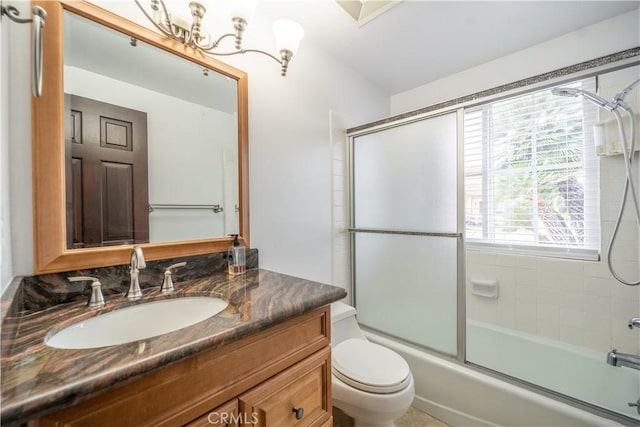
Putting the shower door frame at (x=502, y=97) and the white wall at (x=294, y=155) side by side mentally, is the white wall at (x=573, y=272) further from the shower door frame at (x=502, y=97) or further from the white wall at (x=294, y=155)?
the white wall at (x=294, y=155)

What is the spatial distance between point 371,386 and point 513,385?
0.80 meters

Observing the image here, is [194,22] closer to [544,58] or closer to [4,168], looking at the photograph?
[4,168]

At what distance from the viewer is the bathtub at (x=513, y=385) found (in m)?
1.24

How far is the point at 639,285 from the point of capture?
4.75ft

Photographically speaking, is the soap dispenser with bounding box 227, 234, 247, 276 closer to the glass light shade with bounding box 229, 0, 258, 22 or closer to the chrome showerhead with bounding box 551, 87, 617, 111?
the glass light shade with bounding box 229, 0, 258, 22

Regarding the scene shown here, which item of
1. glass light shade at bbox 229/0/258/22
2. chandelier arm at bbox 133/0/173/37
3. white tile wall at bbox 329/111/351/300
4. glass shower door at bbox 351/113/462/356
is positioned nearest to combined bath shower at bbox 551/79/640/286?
glass shower door at bbox 351/113/462/356

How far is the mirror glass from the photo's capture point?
0.90m

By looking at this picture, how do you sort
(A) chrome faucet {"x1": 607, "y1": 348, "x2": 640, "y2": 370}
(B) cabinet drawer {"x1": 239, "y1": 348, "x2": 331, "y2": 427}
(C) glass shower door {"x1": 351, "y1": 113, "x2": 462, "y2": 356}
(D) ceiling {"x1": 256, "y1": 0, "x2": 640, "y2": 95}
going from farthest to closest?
(C) glass shower door {"x1": 351, "y1": 113, "x2": 462, "y2": 356}, (D) ceiling {"x1": 256, "y1": 0, "x2": 640, "y2": 95}, (A) chrome faucet {"x1": 607, "y1": 348, "x2": 640, "y2": 370}, (B) cabinet drawer {"x1": 239, "y1": 348, "x2": 331, "y2": 427}

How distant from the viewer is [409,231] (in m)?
1.75

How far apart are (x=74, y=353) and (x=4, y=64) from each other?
856 mm

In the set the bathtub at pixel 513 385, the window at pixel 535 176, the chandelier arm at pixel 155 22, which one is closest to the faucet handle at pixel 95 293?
the chandelier arm at pixel 155 22

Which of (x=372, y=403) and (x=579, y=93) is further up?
(x=579, y=93)

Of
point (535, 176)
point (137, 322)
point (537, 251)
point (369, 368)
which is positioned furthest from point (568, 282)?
point (137, 322)

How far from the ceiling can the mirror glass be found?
0.69 metres
